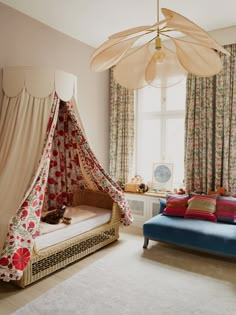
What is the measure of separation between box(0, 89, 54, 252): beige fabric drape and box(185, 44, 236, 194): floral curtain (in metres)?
2.28

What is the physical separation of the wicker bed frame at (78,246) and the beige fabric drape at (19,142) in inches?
25.2

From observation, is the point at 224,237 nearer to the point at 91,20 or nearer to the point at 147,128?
the point at 147,128

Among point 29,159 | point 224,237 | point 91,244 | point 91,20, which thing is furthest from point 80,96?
point 224,237

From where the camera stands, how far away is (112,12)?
3.38m

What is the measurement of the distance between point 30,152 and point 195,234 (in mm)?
2221

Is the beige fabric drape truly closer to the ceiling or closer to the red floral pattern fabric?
the red floral pattern fabric

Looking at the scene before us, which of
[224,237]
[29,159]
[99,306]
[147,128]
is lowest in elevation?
[99,306]

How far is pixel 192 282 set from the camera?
2.76 m

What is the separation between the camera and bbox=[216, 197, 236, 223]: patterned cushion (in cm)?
347

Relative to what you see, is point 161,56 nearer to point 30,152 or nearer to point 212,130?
point 30,152

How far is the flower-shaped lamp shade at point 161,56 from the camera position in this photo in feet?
5.15

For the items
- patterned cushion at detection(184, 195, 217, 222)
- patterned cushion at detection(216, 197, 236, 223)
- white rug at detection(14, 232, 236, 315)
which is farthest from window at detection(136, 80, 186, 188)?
white rug at detection(14, 232, 236, 315)

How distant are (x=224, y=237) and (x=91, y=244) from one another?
1660 mm

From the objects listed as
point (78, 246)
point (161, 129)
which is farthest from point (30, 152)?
point (161, 129)
